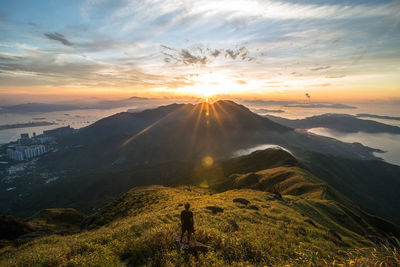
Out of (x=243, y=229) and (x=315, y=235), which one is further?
(x=315, y=235)

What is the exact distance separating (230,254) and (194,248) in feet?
7.71

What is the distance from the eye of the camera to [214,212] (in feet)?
76.6

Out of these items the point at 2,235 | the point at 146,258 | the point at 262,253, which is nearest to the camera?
the point at 146,258

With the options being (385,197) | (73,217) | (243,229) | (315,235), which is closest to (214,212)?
(243,229)

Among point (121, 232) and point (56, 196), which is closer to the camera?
point (121, 232)

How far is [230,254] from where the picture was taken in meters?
11.4

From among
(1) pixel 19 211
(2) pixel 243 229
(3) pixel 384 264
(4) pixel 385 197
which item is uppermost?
(3) pixel 384 264

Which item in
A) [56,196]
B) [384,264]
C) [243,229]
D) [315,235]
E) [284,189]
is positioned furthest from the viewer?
[56,196]

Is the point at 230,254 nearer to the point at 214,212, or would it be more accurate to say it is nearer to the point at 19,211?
the point at 214,212

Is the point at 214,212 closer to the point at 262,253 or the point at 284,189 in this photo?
the point at 262,253

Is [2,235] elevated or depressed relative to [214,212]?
depressed

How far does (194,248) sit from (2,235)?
44.4m

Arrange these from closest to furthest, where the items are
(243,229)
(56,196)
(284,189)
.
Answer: (243,229) < (284,189) < (56,196)

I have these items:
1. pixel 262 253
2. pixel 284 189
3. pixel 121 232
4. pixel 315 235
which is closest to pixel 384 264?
pixel 262 253
